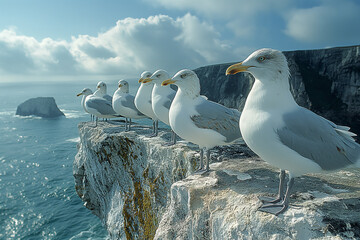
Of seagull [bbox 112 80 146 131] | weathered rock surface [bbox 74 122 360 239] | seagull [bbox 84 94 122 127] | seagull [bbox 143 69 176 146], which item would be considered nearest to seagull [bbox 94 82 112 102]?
seagull [bbox 84 94 122 127]

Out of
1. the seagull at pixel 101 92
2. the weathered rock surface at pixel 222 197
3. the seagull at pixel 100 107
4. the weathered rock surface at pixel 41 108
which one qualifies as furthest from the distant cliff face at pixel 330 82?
the weathered rock surface at pixel 41 108

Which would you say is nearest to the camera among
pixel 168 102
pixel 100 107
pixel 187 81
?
pixel 187 81

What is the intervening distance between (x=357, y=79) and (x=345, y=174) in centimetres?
4725

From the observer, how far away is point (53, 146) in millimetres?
Result: 59031

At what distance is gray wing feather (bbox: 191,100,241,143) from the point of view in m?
6.86

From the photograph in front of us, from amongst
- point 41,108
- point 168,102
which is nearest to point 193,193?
point 168,102

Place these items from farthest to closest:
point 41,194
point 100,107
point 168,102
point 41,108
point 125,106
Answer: point 41,108, point 41,194, point 100,107, point 125,106, point 168,102

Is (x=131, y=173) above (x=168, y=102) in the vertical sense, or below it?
below

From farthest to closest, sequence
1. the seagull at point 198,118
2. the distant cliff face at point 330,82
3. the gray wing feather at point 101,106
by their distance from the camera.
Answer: the distant cliff face at point 330,82 < the gray wing feather at point 101,106 < the seagull at point 198,118

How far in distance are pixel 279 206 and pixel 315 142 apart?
4.72 ft

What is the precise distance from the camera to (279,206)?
189 inches

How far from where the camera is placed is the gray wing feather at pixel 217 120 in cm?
686

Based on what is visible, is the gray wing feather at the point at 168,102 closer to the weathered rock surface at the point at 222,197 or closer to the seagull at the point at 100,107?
the weathered rock surface at the point at 222,197

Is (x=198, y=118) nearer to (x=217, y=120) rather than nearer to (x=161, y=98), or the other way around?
(x=217, y=120)
